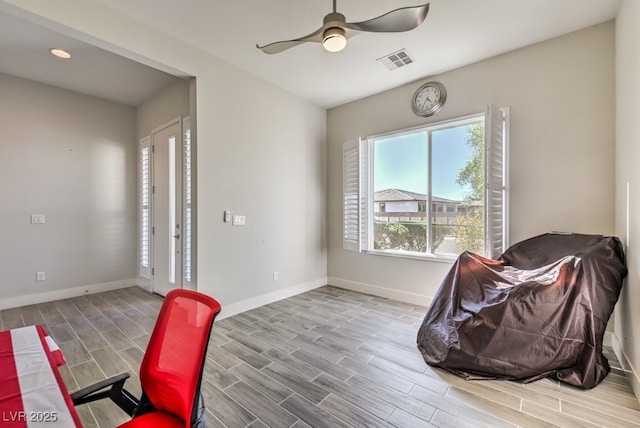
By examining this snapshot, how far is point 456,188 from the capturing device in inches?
140

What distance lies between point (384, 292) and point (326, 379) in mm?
2177

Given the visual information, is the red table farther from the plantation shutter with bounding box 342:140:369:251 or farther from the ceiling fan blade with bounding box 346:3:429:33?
the plantation shutter with bounding box 342:140:369:251

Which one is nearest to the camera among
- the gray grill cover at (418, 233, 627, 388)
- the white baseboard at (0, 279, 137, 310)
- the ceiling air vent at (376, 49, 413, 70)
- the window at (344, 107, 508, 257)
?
the gray grill cover at (418, 233, 627, 388)

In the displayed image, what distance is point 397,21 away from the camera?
1895 millimetres

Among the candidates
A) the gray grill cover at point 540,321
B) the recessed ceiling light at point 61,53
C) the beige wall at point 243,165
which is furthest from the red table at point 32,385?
the recessed ceiling light at point 61,53

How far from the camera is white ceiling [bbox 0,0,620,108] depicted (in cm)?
244

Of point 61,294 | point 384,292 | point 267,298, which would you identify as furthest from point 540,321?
point 61,294

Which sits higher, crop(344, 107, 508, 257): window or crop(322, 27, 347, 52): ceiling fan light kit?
crop(322, 27, 347, 52): ceiling fan light kit

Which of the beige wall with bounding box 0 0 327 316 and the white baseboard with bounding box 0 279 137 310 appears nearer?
the beige wall with bounding box 0 0 327 316

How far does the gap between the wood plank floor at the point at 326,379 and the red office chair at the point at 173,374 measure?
82 centimetres

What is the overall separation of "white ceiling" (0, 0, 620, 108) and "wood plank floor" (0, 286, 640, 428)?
303 cm

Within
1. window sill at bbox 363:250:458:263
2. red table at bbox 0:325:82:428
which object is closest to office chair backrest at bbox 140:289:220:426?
red table at bbox 0:325:82:428

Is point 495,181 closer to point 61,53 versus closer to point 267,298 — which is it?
point 267,298

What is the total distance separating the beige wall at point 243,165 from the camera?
2.58 meters
